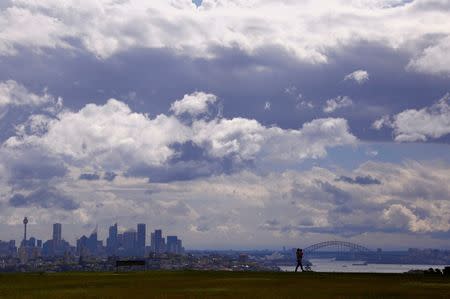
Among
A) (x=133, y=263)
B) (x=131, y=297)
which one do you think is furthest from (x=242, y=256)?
(x=131, y=297)

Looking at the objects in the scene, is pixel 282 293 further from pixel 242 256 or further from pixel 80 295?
pixel 242 256

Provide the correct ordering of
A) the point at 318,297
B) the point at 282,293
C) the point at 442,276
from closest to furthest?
the point at 318,297 → the point at 282,293 → the point at 442,276

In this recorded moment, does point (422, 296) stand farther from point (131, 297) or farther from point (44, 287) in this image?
point (44, 287)

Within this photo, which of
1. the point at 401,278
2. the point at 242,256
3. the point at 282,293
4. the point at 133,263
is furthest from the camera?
the point at 242,256

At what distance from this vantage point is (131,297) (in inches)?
1457

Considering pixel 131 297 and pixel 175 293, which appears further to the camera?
pixel 175 293

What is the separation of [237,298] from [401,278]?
778 inches

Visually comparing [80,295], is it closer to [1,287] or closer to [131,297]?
[131,297]

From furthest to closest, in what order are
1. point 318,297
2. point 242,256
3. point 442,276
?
1. point 242,256
2. point 442,276
3. point 318,297

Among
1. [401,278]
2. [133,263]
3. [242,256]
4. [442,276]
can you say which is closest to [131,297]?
[401,278]

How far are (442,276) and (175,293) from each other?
2493 cm

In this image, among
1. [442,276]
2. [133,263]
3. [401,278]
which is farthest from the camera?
[133,263]

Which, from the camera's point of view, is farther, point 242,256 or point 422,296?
point 242,256

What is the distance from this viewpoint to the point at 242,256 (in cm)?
13638
